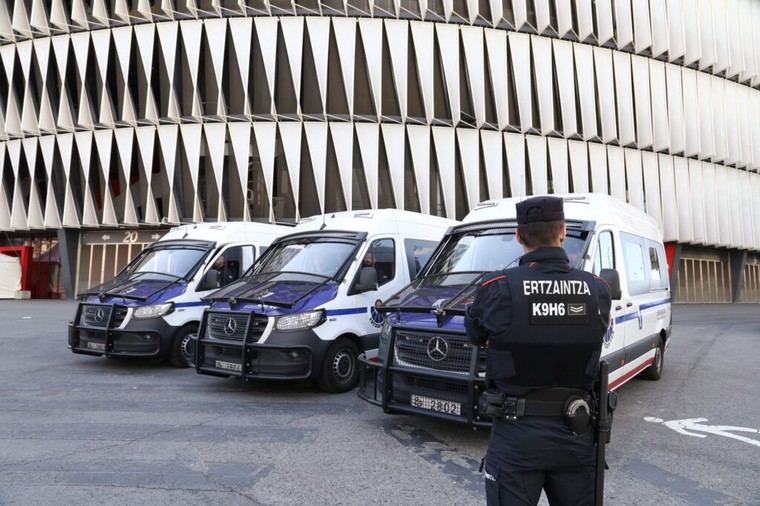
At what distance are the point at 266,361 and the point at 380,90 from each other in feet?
72.4

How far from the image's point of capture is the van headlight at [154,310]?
8641 millimetres

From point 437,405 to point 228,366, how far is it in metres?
3.09

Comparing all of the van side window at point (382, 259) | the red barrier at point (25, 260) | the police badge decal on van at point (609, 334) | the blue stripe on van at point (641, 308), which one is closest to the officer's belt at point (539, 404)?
the police badge decal on van at point (609, 334)

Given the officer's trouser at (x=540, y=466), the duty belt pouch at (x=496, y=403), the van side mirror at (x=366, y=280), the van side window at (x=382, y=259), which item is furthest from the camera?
the van side window at (x=382, y=259)

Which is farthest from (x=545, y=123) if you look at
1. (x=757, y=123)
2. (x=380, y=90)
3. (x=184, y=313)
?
(x=184, y=313)

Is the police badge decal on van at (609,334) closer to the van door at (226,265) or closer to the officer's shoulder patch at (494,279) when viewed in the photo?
the officer's shoulder patch at (494,279)

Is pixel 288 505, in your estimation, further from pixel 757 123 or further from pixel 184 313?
pixel 757 123

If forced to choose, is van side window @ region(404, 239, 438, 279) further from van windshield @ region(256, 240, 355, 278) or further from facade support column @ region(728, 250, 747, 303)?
facade support column @ region(728, 250, 747, 303)

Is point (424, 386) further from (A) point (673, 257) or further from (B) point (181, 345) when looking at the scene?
(A) point (673, 257)

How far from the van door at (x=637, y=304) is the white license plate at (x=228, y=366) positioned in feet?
14.5

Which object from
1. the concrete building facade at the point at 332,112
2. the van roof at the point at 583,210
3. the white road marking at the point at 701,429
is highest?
the concrete building facade at the point at 332,112

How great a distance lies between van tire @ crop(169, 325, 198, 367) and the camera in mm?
9023

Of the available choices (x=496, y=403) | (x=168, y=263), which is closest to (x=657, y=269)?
(x=496, y=403)

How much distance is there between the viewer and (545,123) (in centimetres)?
2850
